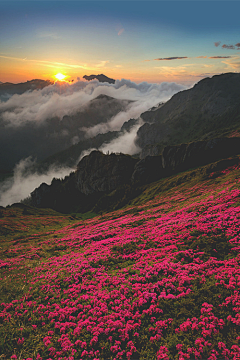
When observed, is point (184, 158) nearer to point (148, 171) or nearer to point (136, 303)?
point (148, 171)

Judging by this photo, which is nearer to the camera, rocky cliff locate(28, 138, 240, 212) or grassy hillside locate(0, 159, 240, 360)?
grassy hillside locate(0, 159, 240, 360)

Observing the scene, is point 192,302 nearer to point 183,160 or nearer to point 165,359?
point 165,359

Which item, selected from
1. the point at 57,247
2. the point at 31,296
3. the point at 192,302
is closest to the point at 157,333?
the point at 192,302

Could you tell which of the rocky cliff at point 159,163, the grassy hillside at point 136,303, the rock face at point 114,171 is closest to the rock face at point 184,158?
the rocky cliff at point 159,163

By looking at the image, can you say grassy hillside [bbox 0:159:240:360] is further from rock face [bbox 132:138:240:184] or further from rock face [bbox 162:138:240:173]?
rock face [bbox 132:138:240:184]

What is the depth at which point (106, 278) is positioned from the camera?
756 inches

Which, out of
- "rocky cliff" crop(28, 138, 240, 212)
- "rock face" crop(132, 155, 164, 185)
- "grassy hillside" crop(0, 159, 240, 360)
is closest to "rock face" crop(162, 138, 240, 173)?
"rocky cliff" crop(28, 138, 240, 212)

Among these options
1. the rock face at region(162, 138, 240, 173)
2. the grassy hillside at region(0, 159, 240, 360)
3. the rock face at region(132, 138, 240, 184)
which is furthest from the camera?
the rock face at region(132, 138, 240, 184)

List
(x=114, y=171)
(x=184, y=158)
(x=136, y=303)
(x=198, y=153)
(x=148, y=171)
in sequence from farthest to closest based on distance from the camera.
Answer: (x=114, y=171) < (x=148, y=171) < (x=184, y=158) < (x=198, y=153) < (x=136, y=303)

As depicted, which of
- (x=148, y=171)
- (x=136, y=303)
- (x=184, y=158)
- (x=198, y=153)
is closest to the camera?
(x=136, y=303)

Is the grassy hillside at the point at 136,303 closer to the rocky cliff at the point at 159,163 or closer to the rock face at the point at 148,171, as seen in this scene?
the rocky cliff at the point at 159,163

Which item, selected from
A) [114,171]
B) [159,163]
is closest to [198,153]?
[159,163]

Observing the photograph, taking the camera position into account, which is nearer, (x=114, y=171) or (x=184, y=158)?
(x=184, y=158)

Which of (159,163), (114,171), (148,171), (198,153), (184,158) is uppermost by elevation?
(198,153)
